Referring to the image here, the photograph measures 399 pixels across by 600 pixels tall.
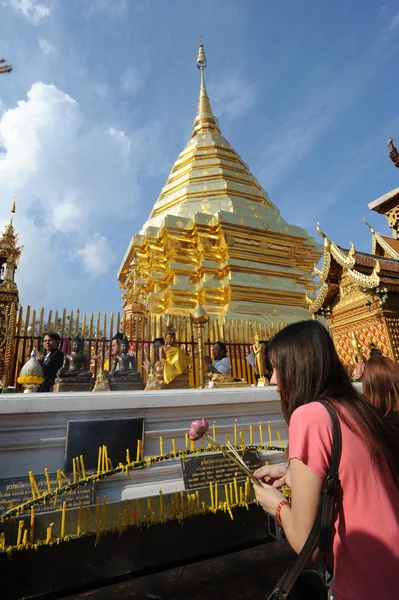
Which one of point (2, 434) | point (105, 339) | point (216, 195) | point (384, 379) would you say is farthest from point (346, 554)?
point (216, 195)

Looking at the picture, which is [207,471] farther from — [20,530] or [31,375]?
[31,375]

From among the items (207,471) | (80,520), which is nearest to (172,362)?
(207,471)

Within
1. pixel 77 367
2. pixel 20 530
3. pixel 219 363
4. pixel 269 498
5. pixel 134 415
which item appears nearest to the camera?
pixel 269 498

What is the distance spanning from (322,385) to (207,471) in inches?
56.7

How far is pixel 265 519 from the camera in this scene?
96.5 inches

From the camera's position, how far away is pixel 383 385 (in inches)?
91.7

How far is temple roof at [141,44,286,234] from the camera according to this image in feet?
46.0

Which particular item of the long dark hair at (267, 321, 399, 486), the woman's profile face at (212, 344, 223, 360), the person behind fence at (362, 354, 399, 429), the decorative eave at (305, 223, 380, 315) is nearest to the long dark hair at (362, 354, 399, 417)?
the person behind fence at (362, 354, 399, 429)

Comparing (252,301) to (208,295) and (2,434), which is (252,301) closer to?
(208,295)

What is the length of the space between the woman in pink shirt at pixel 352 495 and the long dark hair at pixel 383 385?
1.28 m

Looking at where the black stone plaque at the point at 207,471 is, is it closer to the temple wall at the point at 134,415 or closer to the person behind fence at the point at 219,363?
the temple wall at the point at 134,415

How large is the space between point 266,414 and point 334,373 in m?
1.56

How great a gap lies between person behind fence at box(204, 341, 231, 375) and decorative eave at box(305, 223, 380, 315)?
3344 mm

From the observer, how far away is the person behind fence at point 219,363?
5801mm
